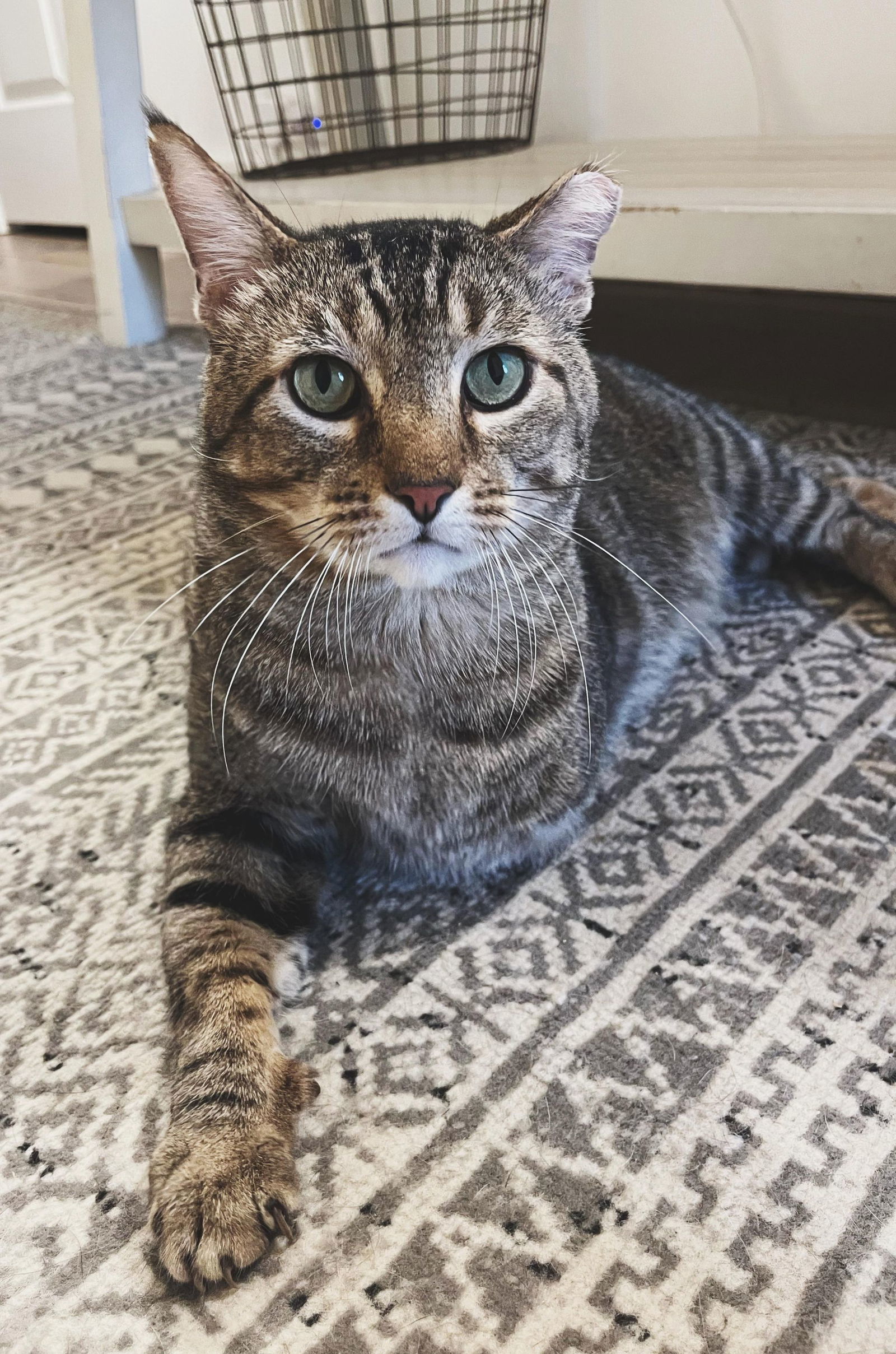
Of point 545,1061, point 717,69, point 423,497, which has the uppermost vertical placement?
point 717,69

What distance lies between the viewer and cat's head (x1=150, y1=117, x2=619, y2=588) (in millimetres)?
776

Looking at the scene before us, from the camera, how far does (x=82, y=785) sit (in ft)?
3.76

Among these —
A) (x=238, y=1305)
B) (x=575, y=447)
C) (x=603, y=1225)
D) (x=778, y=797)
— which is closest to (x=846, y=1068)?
(x=603, y=1225)

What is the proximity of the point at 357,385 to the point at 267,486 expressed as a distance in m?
0.11

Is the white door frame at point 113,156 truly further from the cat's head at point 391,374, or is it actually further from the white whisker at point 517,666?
the white whisker at point 517,666

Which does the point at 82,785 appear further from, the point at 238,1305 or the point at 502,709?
the point at 238,1305

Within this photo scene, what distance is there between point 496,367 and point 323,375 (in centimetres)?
14

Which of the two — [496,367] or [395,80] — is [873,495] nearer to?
[496,367]

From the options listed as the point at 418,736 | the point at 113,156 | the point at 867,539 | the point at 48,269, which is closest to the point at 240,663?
the point at 418,736

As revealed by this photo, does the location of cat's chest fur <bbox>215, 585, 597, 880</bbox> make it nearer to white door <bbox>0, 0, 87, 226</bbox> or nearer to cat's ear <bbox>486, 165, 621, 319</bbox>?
cat's ear <bbox>486, 165, 621, 319</bbox>

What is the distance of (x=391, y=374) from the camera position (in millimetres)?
797

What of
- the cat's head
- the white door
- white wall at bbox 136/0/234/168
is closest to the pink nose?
the cat's head

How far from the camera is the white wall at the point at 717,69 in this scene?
2.34 meters

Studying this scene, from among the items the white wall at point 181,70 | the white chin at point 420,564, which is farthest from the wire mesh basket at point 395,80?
the white chin at point 420,564
